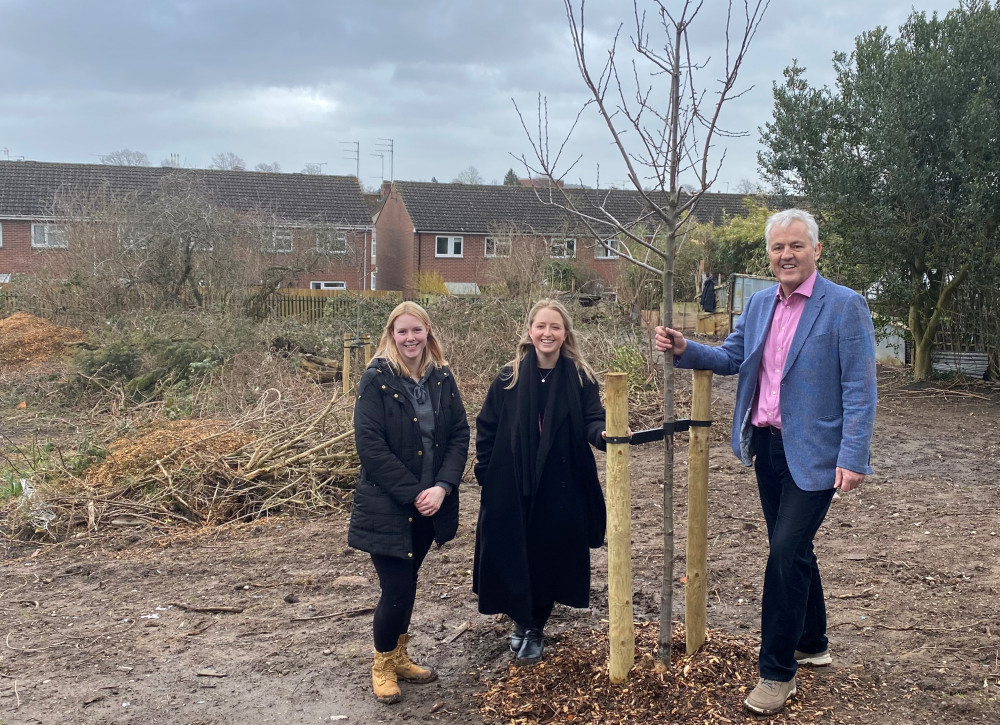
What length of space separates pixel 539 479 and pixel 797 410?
3.83 ft

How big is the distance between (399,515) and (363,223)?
3399 centimetres

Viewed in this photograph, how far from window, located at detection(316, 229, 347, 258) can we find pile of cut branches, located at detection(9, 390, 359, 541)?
55.7ft

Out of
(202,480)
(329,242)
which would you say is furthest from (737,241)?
(202,480)

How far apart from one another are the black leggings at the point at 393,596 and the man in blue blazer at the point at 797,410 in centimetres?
145

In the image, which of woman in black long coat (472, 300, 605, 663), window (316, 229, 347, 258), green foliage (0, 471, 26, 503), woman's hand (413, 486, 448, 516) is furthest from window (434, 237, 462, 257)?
woman's hand (413, 486, 448, 516)

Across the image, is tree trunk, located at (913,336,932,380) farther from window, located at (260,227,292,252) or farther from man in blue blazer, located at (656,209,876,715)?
window, located at (260,227,292,252)

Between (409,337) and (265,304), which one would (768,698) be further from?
(265,304)

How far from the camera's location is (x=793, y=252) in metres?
3.29

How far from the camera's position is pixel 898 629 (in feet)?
13.9

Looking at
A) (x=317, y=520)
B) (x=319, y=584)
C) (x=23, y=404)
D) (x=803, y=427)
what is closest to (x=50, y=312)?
(x=23, y=404)

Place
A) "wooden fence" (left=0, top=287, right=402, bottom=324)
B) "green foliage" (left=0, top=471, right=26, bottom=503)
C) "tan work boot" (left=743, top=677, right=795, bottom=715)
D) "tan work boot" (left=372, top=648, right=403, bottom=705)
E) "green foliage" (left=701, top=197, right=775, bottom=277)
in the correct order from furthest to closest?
"green foliage" (left=701, top=197, right=775, bottom=277) < "wooden fence" (left=0, top=287, right=402, bottom=324) < "green foliage" (left=0, top=471, right=26, bottom=503) < "tan work boot" (left=372, top=648, right=403, bottom=705) < "tan work boot" (left=743, top=677, right=795, bottom=715)

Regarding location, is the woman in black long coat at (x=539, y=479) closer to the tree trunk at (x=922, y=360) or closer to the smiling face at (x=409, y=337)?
the smiling face at (x=409, y=337)

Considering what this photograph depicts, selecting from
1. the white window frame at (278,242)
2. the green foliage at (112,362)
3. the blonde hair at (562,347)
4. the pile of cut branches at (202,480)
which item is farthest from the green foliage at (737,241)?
the blonde hair at (562,347)

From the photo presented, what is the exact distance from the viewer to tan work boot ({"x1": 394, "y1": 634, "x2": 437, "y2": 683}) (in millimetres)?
3854
